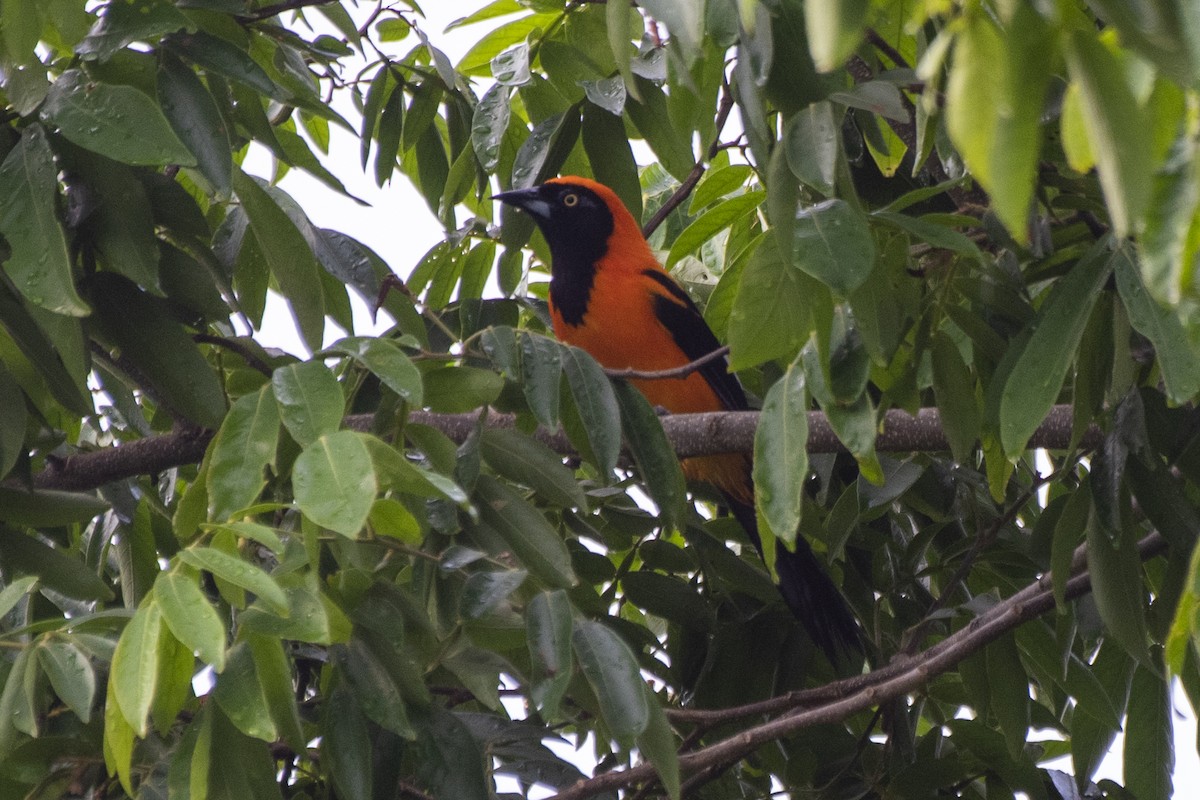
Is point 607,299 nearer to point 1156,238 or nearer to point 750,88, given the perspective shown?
point 750,88

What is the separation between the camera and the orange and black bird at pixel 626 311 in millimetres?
4109

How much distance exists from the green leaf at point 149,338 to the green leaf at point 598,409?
0.60 meters

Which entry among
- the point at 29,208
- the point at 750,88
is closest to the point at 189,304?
the point at 29,208

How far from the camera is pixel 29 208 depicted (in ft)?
5.36

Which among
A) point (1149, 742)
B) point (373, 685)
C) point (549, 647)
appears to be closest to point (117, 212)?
point (373, 685)

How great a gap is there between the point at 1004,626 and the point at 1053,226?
64cm

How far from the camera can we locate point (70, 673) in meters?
1.53

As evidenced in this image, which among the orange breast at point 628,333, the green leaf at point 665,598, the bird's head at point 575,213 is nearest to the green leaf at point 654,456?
the green leaf at point 665,598

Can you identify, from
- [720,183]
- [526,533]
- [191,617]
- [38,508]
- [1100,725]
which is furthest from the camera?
[720,183]

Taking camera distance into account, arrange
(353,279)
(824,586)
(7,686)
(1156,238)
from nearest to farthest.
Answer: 1. (1156,238)
2. (7,686)
3. (353,279)
4. (824,586)

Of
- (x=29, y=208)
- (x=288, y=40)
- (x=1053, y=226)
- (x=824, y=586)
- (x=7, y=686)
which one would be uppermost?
(x=288, y=40)

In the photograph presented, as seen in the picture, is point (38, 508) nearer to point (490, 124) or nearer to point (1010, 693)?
point (490, 124)

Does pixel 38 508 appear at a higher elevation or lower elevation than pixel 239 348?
lower

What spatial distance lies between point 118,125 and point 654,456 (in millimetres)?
862
